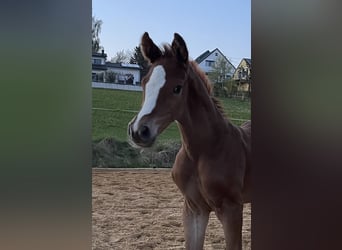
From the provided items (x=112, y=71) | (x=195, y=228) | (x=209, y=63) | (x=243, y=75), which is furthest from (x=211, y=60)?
(x=195, y=228)

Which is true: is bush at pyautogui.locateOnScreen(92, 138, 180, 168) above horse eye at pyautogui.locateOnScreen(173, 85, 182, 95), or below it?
below

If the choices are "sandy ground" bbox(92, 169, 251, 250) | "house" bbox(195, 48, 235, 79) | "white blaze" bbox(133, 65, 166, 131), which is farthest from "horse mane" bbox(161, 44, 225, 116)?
"house" bbox(195, 48, 235, 79)

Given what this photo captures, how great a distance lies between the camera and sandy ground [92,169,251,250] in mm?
3104

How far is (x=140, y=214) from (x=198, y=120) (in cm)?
172

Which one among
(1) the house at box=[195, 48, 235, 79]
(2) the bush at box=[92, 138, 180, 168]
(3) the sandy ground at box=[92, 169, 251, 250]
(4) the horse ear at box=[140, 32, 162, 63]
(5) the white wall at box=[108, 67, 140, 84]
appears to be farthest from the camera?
(2) the bush at box=[92, 138, 180, 168]

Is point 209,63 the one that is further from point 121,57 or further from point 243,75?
point 121,57

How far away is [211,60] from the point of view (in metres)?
3.91

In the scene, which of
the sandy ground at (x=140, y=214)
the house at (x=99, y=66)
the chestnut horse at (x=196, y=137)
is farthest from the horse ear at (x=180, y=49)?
the house at (x=99, y=66)

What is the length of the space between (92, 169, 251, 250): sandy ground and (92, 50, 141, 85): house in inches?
38.9

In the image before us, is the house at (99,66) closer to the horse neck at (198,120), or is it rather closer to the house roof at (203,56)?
the house roof at (203,56)

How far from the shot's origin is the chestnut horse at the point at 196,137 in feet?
6.57

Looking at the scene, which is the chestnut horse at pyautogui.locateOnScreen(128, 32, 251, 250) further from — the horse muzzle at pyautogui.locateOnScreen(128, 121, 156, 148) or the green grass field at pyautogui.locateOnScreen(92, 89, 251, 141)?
the green grass field at pyautogui.locateOnScreen(92, 89, 251, 141)
